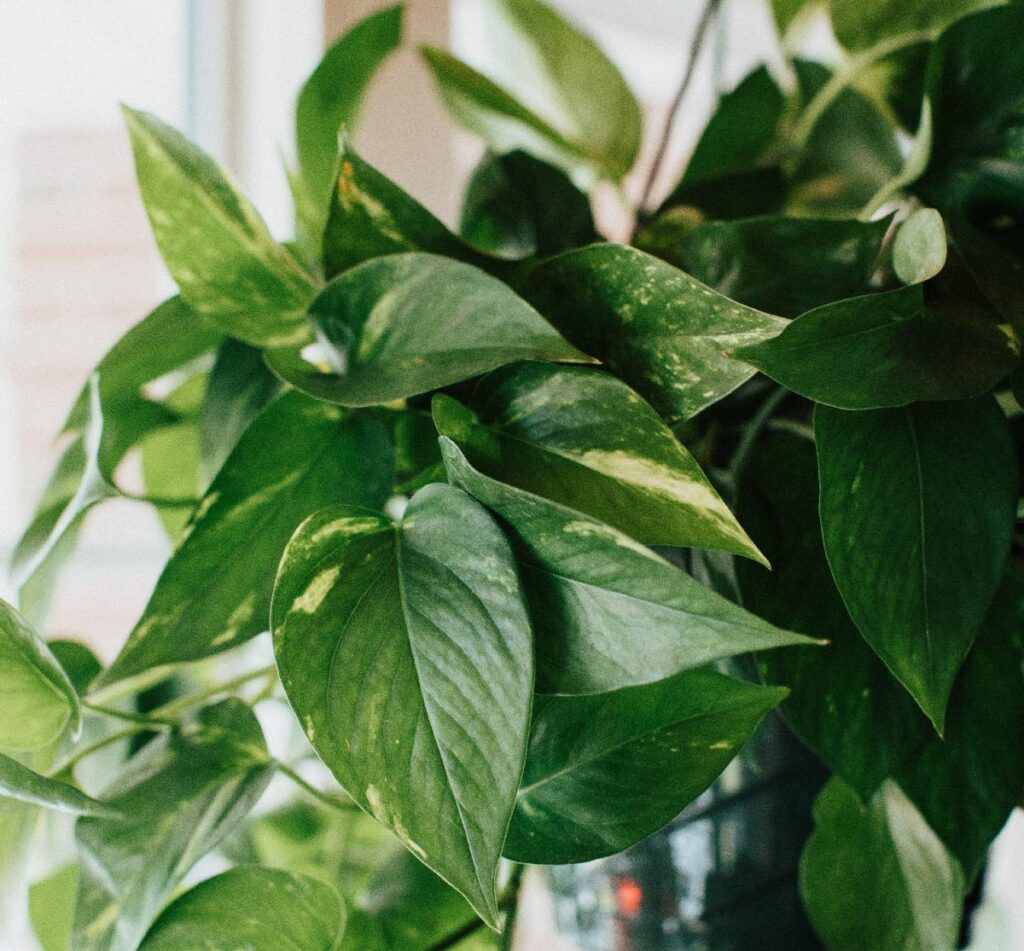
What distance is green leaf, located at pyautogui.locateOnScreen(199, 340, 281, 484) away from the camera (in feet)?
1.28

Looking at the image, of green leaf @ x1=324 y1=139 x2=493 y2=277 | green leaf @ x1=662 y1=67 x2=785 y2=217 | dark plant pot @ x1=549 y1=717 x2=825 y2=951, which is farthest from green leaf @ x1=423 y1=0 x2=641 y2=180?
dark plant pot @ x1=549 y1=717 x2=825 y2=951

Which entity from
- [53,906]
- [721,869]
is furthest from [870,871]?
[53,906]

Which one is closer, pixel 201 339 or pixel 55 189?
pixel 201 339

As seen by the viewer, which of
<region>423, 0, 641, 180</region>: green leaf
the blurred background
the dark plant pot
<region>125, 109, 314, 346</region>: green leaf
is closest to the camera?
<region>125, 109, 314, 346</region>: green leaf

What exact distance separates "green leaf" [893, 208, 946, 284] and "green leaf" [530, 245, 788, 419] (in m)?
0.06

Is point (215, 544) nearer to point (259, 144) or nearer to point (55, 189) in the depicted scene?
point (259, 144)

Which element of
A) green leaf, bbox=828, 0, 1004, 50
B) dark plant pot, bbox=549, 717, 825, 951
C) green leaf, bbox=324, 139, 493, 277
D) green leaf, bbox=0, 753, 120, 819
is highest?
green leaf, bbox=828, 0, 1004, 50

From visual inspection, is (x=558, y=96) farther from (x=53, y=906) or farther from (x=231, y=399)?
A: (x=53, y=906)

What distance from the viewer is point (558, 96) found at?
58cm

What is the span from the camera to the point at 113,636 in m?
0.98

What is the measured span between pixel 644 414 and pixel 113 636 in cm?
85

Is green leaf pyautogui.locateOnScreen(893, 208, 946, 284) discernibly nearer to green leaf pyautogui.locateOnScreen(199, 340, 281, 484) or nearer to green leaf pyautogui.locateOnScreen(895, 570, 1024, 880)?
green leaf pyautogui.locateOnScreen(895, 570, 1024, 880)

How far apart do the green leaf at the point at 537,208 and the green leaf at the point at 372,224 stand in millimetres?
107

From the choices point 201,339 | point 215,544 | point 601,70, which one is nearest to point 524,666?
point 215,544
